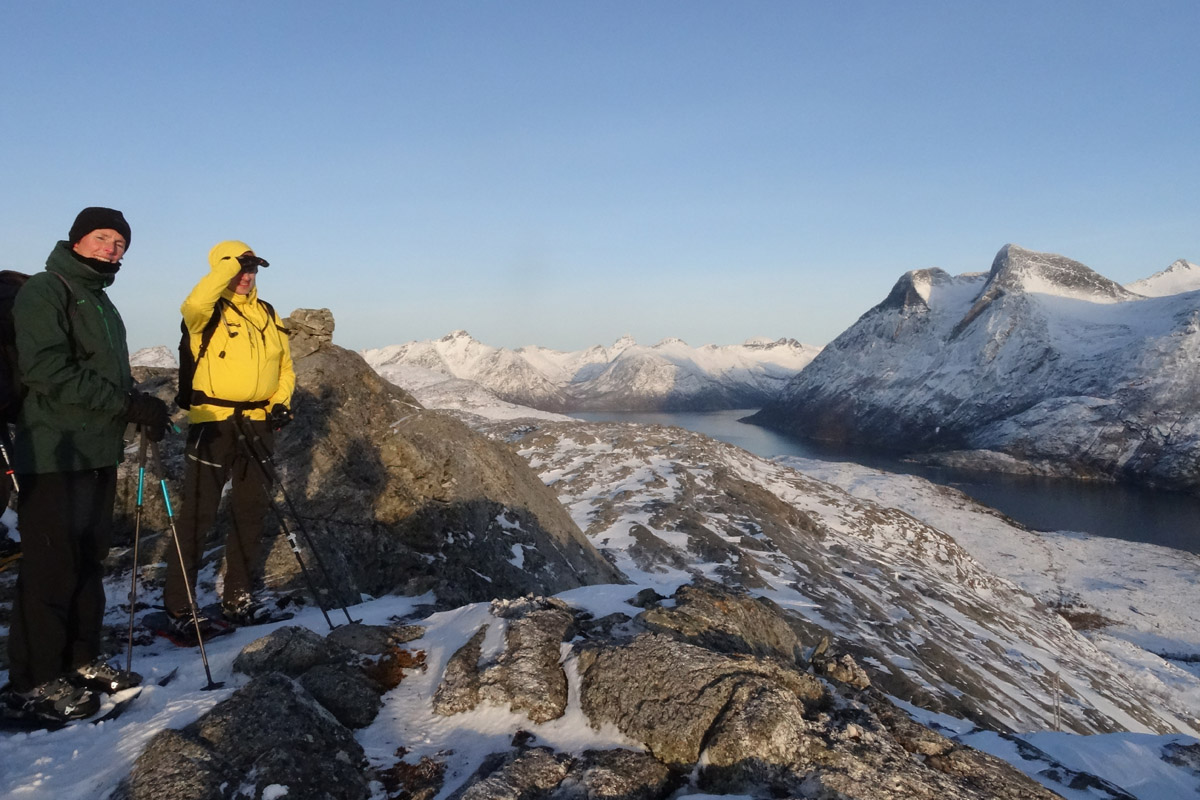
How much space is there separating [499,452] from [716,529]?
60.6 ft

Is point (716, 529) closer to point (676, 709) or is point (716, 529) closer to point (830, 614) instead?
point (830, 614)

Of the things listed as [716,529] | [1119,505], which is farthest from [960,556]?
[1119,505]

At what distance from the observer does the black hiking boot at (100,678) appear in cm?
471

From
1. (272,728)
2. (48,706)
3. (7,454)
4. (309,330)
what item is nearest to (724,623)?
(272,728)

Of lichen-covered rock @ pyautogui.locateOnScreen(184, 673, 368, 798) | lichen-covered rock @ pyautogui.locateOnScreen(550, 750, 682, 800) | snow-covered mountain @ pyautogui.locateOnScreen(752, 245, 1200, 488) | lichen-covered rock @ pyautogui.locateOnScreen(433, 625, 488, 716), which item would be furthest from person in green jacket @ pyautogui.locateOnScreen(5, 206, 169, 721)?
snow-covered mountain @ pyautogui.locateOnScreen(752, 245, 1200, 488)

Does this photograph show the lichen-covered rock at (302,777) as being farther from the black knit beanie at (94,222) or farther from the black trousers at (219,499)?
the black knit beanie at (94,222)

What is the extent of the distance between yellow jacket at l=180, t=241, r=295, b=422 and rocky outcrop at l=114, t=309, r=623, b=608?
2802mm

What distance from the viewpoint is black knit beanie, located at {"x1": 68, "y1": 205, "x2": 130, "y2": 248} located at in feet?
15.8

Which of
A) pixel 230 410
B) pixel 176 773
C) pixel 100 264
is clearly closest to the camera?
pixel 176 773

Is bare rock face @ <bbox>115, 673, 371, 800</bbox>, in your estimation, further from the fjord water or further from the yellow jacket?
the fjord water

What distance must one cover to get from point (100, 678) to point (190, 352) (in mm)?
3079

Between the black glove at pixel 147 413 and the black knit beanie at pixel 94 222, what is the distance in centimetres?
129

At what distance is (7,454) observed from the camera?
459cm

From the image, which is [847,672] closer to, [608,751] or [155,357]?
[608,751]
